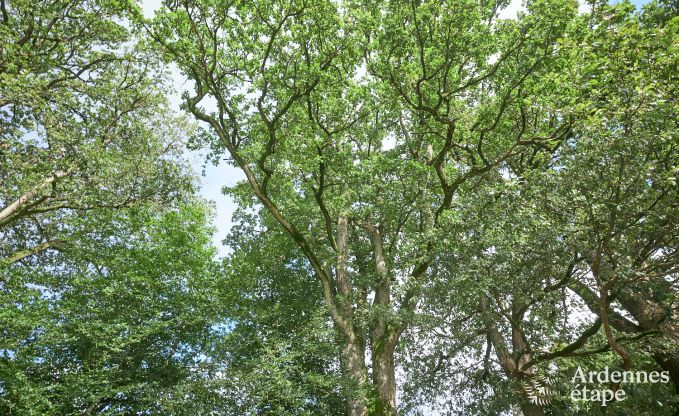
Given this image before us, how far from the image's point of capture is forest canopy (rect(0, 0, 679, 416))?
8.36 m

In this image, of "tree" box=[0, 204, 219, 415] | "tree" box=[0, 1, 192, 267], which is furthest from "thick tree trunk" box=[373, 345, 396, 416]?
"tree" box=[0, 1, 192, 267]

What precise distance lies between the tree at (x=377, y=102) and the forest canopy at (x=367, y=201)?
79 mm

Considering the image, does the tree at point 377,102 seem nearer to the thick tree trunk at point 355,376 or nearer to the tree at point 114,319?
the thick tree trunk at point 355,376

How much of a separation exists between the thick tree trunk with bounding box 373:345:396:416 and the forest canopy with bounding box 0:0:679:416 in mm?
108

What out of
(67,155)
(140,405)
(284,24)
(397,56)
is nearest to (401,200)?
(397,56)

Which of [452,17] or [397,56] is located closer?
[452,17]

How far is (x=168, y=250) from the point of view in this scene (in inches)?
728

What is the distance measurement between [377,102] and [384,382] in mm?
7907

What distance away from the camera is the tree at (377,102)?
1118 centimetres

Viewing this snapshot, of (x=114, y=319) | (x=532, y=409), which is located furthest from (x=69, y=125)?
(x=532, y=409)

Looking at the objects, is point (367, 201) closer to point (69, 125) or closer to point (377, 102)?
point (377, 102)

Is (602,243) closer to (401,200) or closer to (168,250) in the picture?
(401,200)

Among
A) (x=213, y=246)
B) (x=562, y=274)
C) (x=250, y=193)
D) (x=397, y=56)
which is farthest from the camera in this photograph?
A: (x=213, y=246)

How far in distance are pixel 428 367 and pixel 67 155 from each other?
42.4 ft
